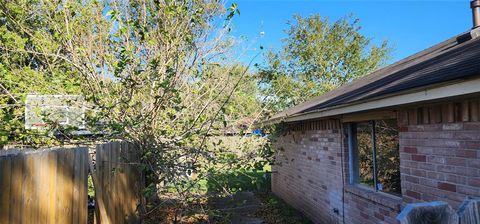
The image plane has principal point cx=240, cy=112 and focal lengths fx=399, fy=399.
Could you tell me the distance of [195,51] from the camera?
285 inches

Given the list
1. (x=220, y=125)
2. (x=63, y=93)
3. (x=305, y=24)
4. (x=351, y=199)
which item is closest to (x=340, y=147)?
(x=351, y=199)

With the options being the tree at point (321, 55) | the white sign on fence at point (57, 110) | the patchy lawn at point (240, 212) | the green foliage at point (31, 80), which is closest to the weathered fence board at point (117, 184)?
the patchy lawn at point (240, 212)

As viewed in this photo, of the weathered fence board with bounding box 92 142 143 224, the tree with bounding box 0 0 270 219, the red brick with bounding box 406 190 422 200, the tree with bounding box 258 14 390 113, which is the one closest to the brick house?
the red brick with bounding box 406 190 422 200

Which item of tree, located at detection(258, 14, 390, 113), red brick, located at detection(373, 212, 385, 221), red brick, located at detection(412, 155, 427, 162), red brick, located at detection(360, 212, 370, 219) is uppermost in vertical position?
tree, located at detection(258, 14, 390, 113)

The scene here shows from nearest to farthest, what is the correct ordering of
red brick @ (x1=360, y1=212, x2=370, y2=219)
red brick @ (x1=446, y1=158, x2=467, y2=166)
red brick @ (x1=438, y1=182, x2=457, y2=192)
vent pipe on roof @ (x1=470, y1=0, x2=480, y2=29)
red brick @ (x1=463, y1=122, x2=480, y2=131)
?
red brick @ (x1=463, y1=122, x2=480, y2=131) → red brick @ (x1=446, y1=158, x2=467, y2=166) → red brick @ (x1=438, y1=182, x2=457, y2=192) → red brick @ (x1=360, y1=212, x2=370, y2=219) → vent pipe on roof @ (x1=470, y1=0, x2=480, y2=29)

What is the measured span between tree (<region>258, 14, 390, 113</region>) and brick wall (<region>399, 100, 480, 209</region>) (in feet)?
56.5

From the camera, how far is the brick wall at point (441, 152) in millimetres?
3827

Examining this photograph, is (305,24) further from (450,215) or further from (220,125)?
(450,215)

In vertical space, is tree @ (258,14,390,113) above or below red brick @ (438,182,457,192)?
above

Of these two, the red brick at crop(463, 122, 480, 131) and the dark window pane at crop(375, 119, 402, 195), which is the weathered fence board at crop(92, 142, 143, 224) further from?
the red brick at crop(463, 122, 480, 131)

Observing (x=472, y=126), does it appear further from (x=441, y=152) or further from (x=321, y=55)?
(x=321, y=55)

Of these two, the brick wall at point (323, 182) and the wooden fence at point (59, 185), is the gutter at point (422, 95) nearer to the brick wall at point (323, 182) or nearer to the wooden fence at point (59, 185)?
the brick wall at point (323, 182)

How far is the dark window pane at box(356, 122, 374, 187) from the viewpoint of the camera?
6.34 m

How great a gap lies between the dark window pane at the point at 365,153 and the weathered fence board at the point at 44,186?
426 centimetres
